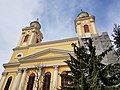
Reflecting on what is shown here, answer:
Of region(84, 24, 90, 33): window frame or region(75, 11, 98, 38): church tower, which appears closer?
region(75, 11, 98, 38): church tower

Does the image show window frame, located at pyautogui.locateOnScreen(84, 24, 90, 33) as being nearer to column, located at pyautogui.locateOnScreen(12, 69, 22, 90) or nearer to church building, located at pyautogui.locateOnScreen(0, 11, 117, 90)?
church building, located at pyautogui.locateOnScreen(0, 11, 117, 90)

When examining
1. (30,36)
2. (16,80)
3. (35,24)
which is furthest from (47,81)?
(35,24)

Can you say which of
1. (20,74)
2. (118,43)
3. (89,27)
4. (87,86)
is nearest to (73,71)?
(87,86)

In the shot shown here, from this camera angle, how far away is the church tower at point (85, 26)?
2537 centimetres

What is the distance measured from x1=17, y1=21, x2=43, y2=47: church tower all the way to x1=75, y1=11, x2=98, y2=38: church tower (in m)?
8.13

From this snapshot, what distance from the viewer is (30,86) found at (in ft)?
62.5

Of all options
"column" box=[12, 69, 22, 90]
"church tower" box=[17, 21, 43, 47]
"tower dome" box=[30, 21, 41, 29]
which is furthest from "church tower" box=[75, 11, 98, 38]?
"column" box=[12, 69, 22, 90]

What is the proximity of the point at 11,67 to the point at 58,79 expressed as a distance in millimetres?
8022

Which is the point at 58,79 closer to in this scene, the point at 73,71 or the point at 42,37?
the point at 73,71

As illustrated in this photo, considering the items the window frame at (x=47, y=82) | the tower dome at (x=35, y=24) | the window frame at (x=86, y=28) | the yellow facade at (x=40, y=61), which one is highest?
the tower dome at (x=35, y=24)

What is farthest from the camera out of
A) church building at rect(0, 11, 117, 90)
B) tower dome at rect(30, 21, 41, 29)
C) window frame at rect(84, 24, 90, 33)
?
tower dome at rect(30, 21, 41, 29)

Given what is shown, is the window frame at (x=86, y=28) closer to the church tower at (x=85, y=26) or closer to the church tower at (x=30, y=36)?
the church tower at (x=85, y=26)

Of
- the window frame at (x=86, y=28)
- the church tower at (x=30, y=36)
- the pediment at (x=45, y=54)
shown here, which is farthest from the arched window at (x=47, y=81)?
the window frame at (x=86, y=28)

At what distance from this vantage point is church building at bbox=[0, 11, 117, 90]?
18.8 meters
